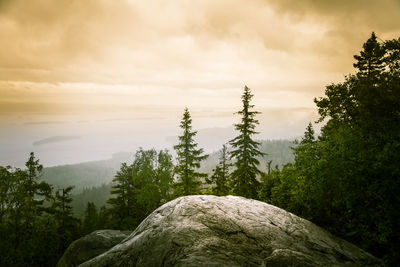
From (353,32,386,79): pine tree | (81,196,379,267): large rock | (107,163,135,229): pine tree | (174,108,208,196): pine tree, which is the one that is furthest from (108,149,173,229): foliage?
(353,32,386,79): pine tree

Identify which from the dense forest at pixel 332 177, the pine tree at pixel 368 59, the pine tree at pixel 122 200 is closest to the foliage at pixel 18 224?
the dense forest at pixel 332 177

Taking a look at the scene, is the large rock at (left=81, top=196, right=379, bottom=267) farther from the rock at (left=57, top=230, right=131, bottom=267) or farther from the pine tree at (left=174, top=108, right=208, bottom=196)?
the pine tree at (left=174, top=108, right=208, bottom=196)

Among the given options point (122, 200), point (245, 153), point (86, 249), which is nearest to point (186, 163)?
point (245, 153)

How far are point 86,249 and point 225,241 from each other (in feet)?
50.0

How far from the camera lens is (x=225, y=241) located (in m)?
9.45

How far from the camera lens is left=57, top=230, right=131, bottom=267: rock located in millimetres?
17312

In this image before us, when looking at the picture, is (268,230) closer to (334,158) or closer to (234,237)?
(234,237)

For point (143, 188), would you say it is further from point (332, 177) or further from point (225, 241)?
point (332, 177)

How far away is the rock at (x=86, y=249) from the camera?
1731 cm

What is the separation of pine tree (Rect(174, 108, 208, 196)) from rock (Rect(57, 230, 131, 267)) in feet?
31.3

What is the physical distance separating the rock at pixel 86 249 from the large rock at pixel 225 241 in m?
9.26

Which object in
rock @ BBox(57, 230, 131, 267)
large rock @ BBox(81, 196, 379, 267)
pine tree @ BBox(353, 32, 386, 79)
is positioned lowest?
rock @ BBox(57, 230, 131, 267)

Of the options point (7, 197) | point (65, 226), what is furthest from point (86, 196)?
point (7, 197)

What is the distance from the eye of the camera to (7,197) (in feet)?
64.5
